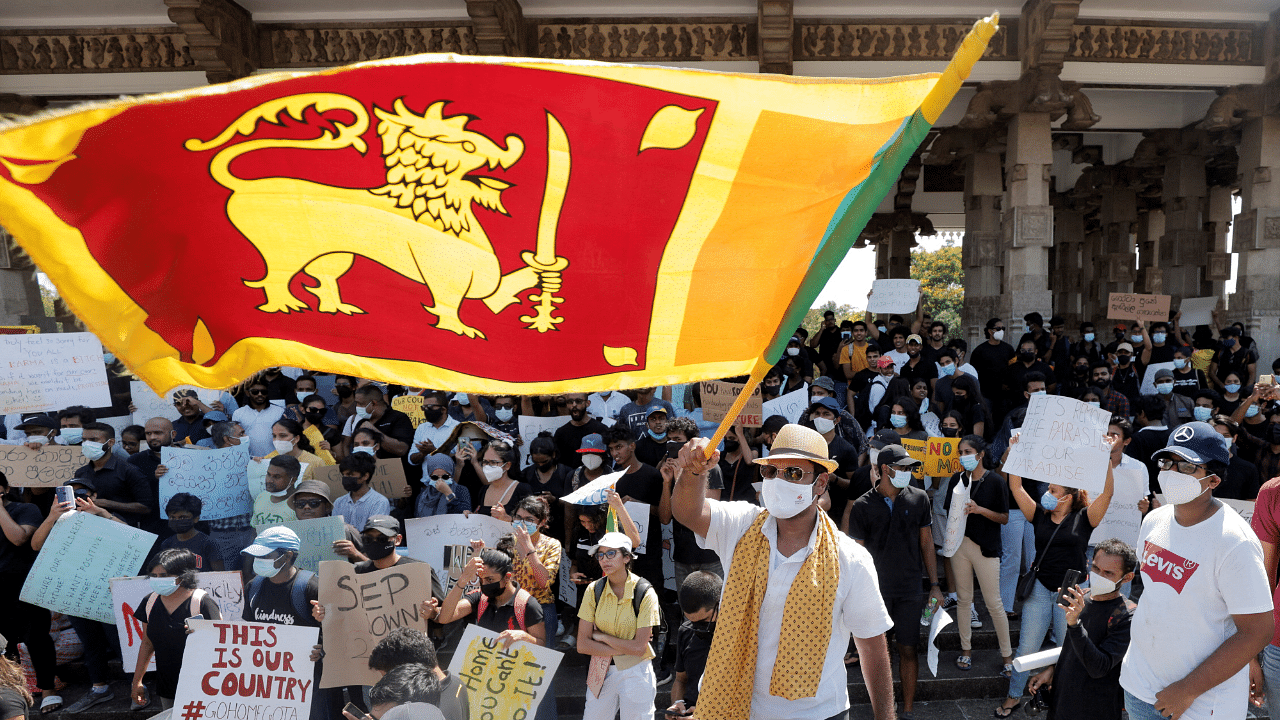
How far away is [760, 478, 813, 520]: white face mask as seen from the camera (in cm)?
288

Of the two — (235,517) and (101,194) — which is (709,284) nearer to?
(101,194)

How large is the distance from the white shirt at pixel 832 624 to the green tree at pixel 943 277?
54961mm

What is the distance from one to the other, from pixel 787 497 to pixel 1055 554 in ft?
11.0

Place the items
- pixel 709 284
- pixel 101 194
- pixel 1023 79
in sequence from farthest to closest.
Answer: pixel 1023 79, pixel 709 284, pixel 101 194

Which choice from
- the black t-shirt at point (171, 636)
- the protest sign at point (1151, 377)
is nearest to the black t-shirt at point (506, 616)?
the black t-shirt at point (171, 636)

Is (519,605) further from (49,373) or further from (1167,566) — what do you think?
(49,373)

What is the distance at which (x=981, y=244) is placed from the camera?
13227 mm

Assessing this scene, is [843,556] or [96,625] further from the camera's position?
[96,625]

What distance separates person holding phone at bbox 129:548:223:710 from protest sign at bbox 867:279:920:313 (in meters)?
7.94

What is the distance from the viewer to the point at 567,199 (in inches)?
98.2

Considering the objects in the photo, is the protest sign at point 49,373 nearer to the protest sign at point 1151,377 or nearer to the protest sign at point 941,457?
the protest sign at point 941,457

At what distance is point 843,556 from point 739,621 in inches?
17.0

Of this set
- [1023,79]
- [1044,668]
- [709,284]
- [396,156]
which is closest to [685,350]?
[709,284]

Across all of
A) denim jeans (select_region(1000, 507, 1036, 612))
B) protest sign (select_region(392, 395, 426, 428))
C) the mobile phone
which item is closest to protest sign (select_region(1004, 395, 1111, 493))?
denim jeans (select_region(1000, 507, 1036, 612))
